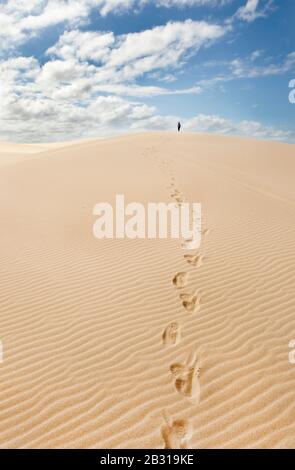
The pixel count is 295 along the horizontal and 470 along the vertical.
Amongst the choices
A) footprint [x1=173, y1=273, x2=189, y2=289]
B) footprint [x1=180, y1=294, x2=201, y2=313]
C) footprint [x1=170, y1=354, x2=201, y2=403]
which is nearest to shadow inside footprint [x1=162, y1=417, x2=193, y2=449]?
footprint [x1=170, y1=354, x2=201, y2=403]

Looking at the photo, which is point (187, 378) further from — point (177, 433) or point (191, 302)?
point (191, 302)

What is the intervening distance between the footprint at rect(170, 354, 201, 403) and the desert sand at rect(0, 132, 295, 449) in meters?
0.01

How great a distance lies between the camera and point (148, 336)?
15.0 ft

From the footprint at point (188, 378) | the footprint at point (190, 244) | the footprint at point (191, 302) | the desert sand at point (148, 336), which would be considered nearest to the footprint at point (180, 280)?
the desert sand at point (148, 336)

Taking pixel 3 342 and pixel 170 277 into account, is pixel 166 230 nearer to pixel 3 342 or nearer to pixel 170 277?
pixel 170 277

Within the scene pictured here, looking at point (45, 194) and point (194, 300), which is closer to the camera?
point (194, 300)

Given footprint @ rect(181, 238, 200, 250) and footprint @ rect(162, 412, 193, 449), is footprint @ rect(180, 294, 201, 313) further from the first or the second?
footprint @ rect(181, 238, 200, 250)

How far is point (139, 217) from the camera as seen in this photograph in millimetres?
9984

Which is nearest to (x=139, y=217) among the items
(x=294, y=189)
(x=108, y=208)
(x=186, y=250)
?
(x=108, y=208)

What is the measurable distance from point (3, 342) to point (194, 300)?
110 inches

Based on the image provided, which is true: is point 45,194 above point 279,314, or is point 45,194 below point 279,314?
above

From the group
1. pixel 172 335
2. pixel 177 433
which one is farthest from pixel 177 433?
pixel 172 335

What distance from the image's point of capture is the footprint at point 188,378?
12.0 feet

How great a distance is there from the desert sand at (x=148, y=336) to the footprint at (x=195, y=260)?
0.05 metres
